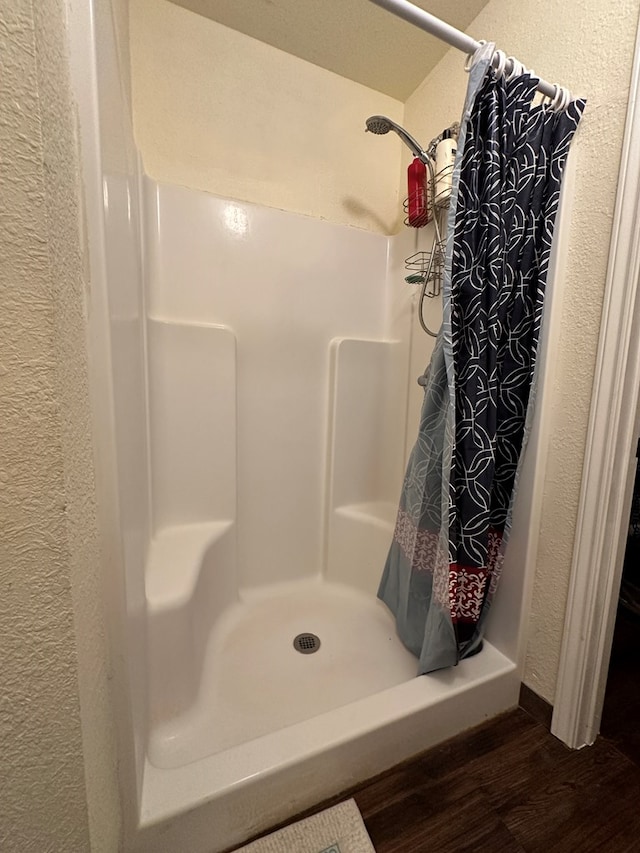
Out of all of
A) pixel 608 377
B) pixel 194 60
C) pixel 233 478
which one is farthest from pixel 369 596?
pixel 194 60

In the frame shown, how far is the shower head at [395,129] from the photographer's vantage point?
3.87ft

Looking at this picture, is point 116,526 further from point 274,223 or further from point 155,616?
point 274,223

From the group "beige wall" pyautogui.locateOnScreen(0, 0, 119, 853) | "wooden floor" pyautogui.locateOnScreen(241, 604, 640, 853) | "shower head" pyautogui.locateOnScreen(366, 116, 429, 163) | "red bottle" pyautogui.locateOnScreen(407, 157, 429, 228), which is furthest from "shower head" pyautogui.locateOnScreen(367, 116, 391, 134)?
"wooden floor" pyautogui.locateOnScreen(241, 604, 640, 853)

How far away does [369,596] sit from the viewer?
1.47 metres

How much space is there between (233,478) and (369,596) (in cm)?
76

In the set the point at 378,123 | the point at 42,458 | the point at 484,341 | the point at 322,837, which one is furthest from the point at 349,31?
the point at 322,837

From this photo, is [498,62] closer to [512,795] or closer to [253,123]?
[253,123]

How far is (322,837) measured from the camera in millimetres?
737

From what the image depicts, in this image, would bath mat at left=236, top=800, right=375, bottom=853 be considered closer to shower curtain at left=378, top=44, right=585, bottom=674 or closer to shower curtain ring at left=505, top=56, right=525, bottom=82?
shower curtain at left=378, top=44, right=585, bottom=674

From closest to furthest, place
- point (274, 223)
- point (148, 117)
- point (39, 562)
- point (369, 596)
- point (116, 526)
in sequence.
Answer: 1. point (39, 562)
2. point (116, 526)
3. point (148, 117)
4. point (274, 223)
5. point (369, 596)

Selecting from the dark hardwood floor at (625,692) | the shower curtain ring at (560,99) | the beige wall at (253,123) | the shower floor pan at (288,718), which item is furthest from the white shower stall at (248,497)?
the shower curtain ring at (560,99)

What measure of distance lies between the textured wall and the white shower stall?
0.05 m

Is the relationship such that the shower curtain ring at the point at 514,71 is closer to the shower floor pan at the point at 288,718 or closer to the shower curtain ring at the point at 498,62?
the shower curtain ring at the point at 498,62

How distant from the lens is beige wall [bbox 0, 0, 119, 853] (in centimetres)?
32
